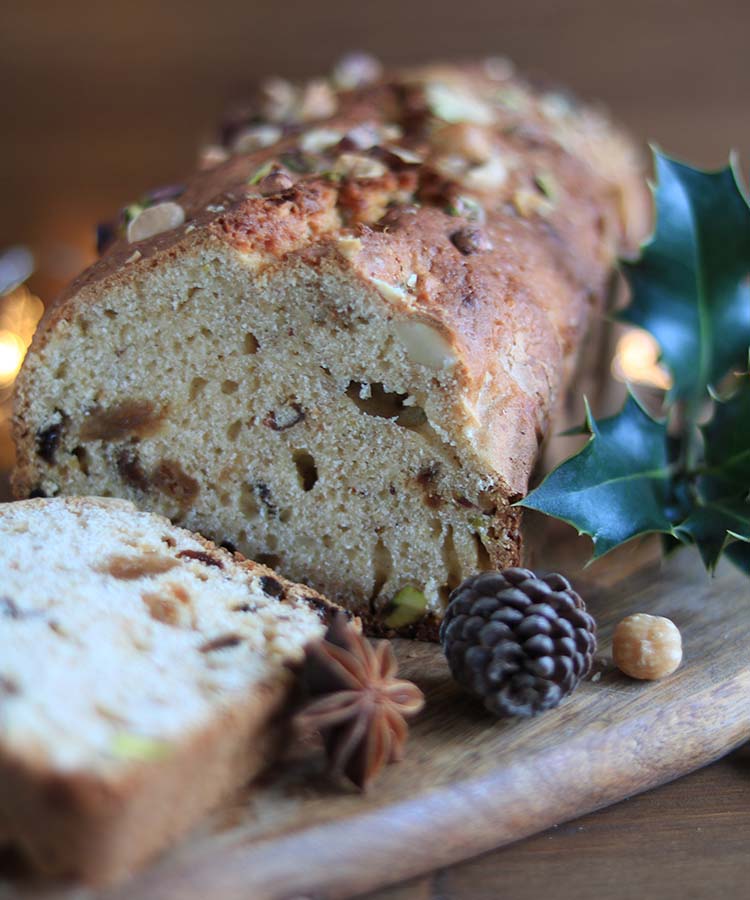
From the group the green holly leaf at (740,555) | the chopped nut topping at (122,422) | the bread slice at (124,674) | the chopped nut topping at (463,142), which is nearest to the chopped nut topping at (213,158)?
the chopped nut topping at (463,142)

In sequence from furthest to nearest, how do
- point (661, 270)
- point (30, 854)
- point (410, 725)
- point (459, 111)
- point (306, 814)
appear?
point (459, 111) → point (661, 270) → point (410, 725) → point (306, 814) → point (30, 854)

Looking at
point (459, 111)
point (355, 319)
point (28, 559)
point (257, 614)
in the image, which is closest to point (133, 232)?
point (355, 319)

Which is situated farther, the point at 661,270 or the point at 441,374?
the point at 661,270

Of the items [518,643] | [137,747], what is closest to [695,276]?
[518,643]

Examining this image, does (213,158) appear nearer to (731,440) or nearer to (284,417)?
(284,417)

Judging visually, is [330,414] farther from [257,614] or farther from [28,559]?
[28,559]

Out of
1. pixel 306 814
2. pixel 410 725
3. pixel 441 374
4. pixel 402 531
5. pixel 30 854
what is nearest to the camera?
pixel 30 854

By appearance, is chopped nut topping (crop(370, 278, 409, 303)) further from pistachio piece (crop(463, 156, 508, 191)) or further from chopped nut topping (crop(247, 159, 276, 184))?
pistachio piece (crop(463, 156, 508, 191))
